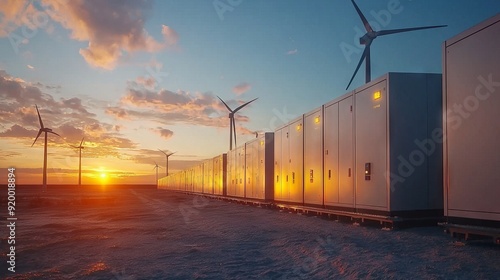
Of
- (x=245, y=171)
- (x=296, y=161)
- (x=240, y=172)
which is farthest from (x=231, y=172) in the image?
(x=296, y=161)

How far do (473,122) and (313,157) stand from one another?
986cm

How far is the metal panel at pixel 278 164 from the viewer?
81.0 feet

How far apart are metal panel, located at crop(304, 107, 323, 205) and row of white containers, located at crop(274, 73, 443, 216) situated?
4.48ft

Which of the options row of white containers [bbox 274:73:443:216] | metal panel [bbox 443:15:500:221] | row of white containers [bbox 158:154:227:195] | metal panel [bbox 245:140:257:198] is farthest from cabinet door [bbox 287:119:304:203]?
row of white containers [bbox 158:154:227:195]

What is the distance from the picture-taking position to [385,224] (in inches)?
533

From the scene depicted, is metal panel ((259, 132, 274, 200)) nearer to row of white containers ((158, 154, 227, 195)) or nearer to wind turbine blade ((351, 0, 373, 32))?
wind turbine blade ((351, 0, 373, 32))

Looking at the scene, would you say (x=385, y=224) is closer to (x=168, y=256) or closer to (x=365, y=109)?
(x=365, y=109)

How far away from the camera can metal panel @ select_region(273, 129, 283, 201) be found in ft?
81.0

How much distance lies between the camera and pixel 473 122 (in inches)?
391

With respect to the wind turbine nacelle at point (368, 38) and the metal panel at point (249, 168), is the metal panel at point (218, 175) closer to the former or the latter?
the metal panel at point (249, 168)

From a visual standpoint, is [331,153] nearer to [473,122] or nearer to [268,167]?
[473,122]

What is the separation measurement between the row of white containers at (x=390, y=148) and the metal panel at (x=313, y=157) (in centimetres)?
136

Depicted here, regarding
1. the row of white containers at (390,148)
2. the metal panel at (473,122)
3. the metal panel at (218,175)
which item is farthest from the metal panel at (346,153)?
the metal panel at (218,175)

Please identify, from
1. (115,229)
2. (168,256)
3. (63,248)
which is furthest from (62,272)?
(115,229)
